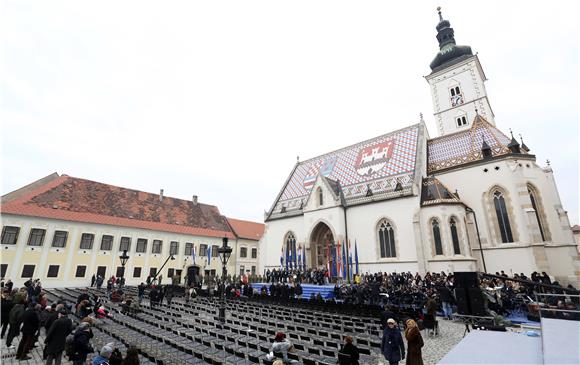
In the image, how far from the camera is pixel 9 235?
23.9m

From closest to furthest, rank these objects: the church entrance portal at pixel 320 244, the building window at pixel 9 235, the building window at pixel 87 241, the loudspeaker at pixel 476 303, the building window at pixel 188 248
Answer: the loudspeaker at pixel 476 303
the building window at pixel 9 235
the building window at pixel 87 241
the church entrance portal at pixel 320 244
the building window at pixel 188 248

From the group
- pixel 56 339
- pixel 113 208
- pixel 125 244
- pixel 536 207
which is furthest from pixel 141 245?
pixel 536 207

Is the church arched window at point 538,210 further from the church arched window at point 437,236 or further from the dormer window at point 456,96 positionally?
the dormer window at point 456,96

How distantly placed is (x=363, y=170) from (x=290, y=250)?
13.1 meters

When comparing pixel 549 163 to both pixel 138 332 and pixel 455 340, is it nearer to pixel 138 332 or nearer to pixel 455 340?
pixel 455 340

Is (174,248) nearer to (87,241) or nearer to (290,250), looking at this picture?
(87,241)

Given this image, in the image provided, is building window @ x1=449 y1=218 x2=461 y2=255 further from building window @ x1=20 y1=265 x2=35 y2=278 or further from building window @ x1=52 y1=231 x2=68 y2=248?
building window @ x1=20 y1=265 x2=35 y2=278

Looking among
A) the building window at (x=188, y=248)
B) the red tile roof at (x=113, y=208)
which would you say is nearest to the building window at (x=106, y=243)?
the red tile roof at (x=113, y=208)

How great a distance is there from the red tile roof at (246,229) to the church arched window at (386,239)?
2324 centimetres

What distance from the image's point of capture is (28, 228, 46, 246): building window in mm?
24859

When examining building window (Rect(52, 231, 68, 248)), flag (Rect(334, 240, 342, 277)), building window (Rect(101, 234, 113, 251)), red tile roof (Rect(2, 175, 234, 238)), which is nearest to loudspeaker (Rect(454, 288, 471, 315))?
flag (Rect(334, 240, 342, 277))

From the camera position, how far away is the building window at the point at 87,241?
27656 mm

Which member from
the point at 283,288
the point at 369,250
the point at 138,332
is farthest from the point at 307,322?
the point at 369,250

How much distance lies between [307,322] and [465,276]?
668 centimetres
